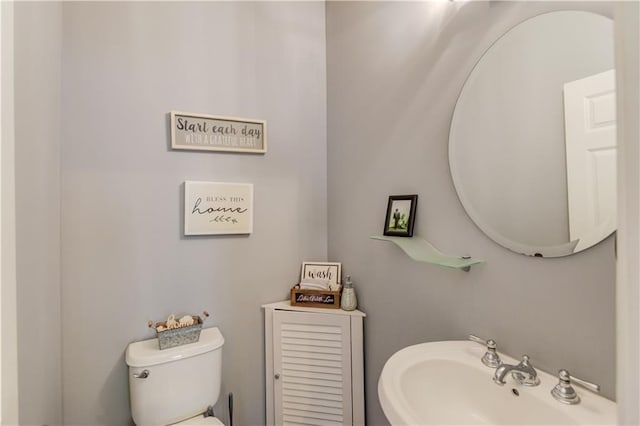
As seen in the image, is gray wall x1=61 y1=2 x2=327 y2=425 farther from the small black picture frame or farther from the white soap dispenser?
the small black picture frame

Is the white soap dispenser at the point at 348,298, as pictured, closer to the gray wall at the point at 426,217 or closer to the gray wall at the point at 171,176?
the gray wall at the point at 426,217

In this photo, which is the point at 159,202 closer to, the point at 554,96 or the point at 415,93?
the point at 415,93

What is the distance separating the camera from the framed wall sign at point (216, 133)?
4.62 feet

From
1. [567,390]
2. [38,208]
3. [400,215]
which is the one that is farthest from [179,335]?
[567,390]

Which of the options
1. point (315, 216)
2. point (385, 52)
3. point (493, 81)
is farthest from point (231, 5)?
point (493, 81)

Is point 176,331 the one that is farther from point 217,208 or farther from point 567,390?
point 567,390

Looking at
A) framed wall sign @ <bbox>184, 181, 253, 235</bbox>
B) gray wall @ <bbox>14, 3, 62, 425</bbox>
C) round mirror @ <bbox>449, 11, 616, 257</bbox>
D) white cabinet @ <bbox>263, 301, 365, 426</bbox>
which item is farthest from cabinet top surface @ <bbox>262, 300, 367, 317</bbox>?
gray wall @ <bbox>14, 3, 62, 425</bbox>

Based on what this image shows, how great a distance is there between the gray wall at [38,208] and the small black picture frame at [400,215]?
4.01ft

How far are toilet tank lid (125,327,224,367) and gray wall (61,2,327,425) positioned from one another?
0.09 metres

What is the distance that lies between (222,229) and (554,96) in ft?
4.60

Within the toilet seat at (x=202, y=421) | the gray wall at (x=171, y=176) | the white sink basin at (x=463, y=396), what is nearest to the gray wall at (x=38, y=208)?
the gray wall at (x=171, y=176)

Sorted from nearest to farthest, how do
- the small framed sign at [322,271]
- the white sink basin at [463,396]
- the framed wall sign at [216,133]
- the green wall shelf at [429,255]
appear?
1. the white sink basin at [463,396]
2. the green wall shelf at [429,255]
3. the framed wall sign at [216,133]
4. the small framed sign at [322,271]

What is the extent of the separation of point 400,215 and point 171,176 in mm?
1105

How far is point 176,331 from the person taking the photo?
1274 millimetres
